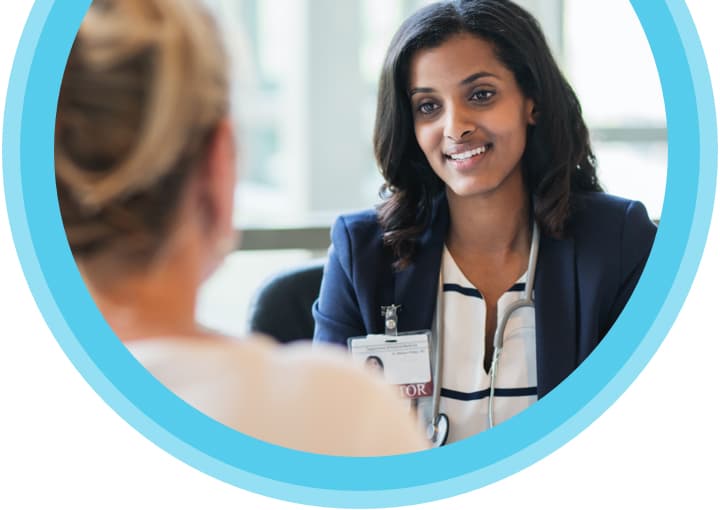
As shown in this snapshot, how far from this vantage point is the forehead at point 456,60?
1.36 metres

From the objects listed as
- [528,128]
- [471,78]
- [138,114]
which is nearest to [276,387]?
[138,114]

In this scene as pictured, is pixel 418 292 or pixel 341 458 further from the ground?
pixel 418 292

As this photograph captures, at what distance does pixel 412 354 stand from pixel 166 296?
2.11 ft

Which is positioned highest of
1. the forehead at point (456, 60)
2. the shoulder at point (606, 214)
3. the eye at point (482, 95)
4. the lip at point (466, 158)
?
the forehead at point (456, 60)

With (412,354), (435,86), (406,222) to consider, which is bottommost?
(412,354)

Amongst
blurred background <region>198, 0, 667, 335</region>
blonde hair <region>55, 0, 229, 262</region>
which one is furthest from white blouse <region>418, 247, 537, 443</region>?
blurred background <region>198, 0, 667, 335</region>

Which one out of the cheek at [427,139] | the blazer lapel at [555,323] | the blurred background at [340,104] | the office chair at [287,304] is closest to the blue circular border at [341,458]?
the blazer lapel at [555,323]

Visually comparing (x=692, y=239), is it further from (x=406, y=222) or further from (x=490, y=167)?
(x=406, y=222)

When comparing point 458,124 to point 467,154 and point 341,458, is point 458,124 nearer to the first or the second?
point 467,154

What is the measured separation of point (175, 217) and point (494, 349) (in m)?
0.71

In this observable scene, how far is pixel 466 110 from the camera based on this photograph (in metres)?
1.37

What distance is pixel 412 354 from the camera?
4.56 feet

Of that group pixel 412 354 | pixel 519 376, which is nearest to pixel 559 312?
pixel 519 376

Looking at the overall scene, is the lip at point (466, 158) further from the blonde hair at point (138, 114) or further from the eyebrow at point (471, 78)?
the blonde hair at point (138, 114)
